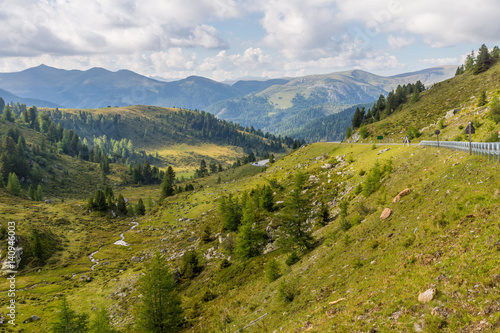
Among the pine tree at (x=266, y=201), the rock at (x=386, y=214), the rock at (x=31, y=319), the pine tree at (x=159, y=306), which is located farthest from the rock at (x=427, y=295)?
the rock at (x=31, y=319)

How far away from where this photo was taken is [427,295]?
12703 millimetres

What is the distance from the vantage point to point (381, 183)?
132ft

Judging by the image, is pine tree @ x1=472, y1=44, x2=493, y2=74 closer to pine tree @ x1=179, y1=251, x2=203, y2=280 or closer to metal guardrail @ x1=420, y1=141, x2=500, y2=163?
metal guardrail @ x1=420, y1=141, x2=500, y2=163

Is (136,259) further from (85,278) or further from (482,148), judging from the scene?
(482,148)

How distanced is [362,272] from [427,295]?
7.26 meters

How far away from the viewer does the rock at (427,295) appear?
41.2 feet

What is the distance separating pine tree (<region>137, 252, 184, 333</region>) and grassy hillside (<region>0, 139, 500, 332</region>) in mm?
2519

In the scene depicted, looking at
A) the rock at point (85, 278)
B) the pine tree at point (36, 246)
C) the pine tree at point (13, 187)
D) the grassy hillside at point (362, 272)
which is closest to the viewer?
the grassy hillside at point (362, 272)

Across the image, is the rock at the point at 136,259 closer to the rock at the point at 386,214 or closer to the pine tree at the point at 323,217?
the pine tree at the point at 323,217

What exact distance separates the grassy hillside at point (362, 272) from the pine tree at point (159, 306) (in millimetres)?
2519

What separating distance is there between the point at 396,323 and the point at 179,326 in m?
30.8

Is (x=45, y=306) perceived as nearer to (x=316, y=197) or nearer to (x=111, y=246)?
(x=111, y=246)

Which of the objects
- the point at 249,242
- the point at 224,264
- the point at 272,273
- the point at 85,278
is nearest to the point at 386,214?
the point at 272,273

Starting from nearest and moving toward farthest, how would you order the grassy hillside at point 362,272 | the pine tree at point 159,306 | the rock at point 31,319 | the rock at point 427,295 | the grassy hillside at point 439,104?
1. the rock at point 427,295
2. the grassy hillside at point 362,272
3. the pine tree at point 159,306
4. the rock at point 31,319
5. the grassy hillside at point 439,104
